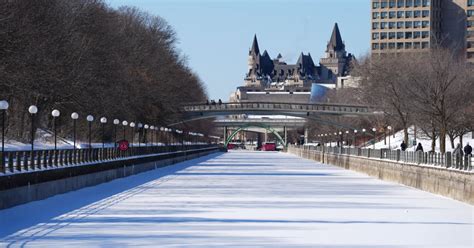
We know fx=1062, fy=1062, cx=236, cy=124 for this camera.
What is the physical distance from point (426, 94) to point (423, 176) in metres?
22.5

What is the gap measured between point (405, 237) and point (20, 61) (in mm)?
31028

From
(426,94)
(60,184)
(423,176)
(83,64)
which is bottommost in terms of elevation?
(60,184)

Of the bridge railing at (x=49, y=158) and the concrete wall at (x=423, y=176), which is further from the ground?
the bridge railing at (x=49, y=158)

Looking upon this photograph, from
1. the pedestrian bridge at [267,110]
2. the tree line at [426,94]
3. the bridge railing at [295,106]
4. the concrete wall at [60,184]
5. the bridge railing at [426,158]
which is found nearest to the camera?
the concrete wall at [60,184]

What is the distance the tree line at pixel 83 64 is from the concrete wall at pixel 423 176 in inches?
744

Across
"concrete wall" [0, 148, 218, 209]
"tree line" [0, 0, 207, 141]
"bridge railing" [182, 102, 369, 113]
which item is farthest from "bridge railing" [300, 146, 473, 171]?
"bridge railing" [182, 102, 369, 113]

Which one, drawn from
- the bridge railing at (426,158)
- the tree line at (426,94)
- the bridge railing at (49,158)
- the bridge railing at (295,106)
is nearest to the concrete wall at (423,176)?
the bridge railing at (426,158)

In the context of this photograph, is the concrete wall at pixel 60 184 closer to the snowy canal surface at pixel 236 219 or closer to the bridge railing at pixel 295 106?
the snowy canal surface at pixel 236 219

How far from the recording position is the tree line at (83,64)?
53.0 meters

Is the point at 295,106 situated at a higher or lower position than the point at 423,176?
higher

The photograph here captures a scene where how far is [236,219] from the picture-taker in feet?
98.6

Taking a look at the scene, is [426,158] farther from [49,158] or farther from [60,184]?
[49,158]

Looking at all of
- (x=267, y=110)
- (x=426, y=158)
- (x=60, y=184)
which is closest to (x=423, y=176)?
(x=426, y=158)

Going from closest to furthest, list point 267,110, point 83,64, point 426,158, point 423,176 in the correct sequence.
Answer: point 423,176 → point 426,158 → point 83,64 → point 267,110
